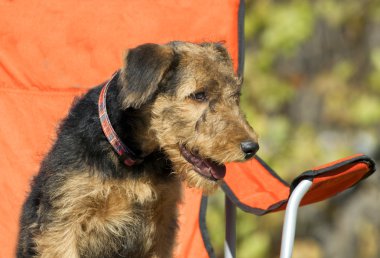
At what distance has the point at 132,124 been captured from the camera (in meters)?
2.95

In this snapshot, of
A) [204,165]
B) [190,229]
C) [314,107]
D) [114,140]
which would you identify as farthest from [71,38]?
[314,107]

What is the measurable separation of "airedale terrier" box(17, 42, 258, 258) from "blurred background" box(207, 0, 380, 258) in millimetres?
2165

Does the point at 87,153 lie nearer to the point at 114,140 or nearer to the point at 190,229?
the point at 114,140

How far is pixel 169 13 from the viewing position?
159 inches

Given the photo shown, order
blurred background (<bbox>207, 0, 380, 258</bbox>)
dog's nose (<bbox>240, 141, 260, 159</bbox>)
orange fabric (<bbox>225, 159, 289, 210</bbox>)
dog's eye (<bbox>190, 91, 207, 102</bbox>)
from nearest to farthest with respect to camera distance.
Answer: dog's nose (<bbox>240, 141, 260, 159</bbox>), dog's eye (<bbox>190, 91, 207, 102</bbox>), orange fabric (<bbox>225, 159, 289, 210</bbox>), blurred background (<bbox>207, 0, 380, 258</bbox>)

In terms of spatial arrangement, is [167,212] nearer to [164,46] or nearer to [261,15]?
[164,46]

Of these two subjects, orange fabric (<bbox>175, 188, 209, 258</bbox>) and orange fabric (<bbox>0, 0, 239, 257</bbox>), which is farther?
orange fabric (<bbox>0, 0, 239, 257</bbox>)

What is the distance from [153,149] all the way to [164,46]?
1.34ft

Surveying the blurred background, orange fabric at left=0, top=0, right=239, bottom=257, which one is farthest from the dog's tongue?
the blurred background

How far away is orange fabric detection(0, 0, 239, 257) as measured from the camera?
400 cm

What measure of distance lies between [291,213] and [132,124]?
0.73 meters

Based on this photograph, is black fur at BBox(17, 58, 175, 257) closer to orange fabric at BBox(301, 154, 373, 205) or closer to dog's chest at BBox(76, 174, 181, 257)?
dog's chest at BBox(76, 174, 181, 257)

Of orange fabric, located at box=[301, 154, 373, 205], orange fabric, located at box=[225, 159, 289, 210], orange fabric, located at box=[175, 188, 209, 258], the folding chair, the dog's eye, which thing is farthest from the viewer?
the folding chair

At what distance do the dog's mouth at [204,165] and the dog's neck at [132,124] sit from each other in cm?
14
